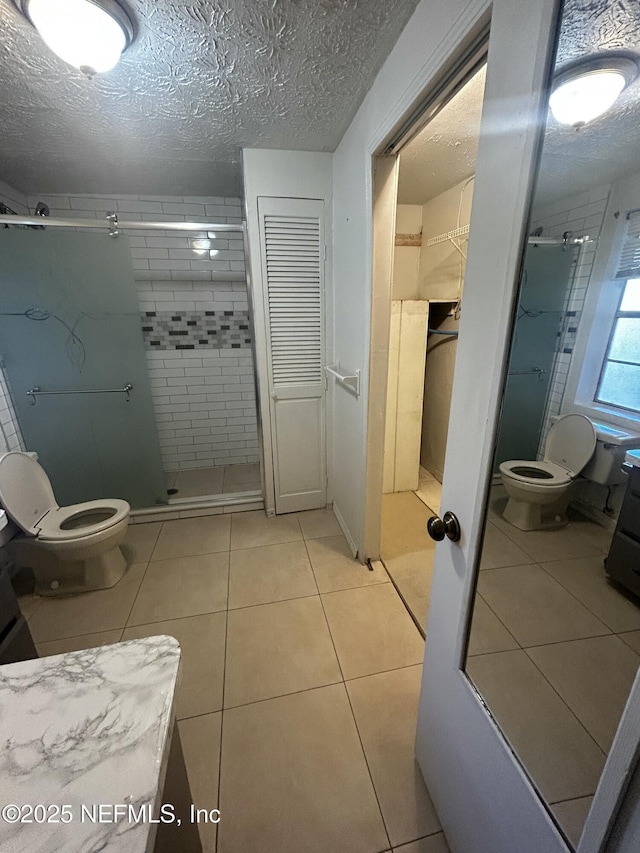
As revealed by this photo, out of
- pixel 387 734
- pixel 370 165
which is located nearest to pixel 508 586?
pixel 387 734

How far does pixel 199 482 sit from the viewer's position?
291 centimetres

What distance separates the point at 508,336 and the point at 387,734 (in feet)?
4.59

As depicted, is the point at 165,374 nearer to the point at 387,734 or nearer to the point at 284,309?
the point at 284,309

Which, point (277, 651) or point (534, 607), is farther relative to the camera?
point (277, 651)

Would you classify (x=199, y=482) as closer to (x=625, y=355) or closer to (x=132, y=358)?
(x=132, y=358)

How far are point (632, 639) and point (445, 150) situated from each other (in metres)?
2.23

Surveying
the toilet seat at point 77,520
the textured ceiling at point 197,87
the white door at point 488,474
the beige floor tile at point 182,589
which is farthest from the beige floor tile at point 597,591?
the toilet seat at point 77,520

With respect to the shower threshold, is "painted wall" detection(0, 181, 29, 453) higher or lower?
higher

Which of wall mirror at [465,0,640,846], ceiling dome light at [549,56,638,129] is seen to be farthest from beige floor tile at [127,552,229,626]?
ceiling dome light at [549,56,638,129]

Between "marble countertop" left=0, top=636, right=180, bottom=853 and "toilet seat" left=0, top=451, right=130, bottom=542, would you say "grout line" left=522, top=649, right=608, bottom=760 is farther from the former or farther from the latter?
"toilet seat" left=0, top=451, right=130, bottom=542

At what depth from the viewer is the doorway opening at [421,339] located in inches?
76.4

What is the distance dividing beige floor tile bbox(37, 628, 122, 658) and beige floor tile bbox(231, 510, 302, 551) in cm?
75

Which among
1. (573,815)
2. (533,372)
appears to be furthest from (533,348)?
(573,815)

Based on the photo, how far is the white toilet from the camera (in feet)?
5.46
